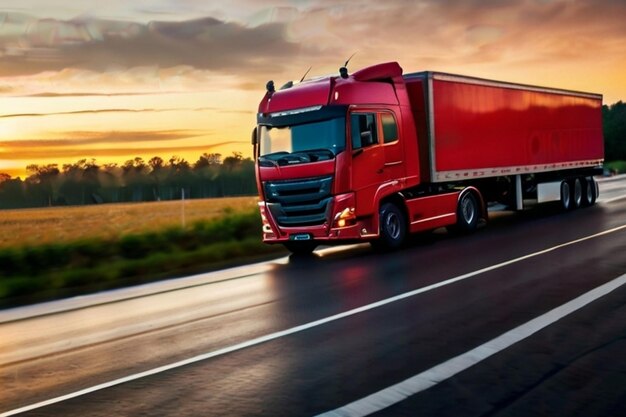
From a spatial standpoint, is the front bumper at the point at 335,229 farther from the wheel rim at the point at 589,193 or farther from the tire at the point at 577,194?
the wheel rim at the point at 589,193

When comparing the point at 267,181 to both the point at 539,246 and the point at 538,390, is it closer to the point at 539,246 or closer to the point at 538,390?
the point at 539,246

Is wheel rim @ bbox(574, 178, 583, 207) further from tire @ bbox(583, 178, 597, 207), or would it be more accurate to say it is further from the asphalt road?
the asphalt road

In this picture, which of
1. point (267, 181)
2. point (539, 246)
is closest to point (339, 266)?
point (267, 181)

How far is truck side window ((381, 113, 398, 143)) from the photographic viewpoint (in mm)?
17000

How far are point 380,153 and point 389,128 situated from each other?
71 cm

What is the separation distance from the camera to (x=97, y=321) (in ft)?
33.3

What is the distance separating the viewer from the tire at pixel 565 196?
85.0ft

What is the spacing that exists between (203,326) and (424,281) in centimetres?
396

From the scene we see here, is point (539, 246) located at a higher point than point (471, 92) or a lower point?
lower

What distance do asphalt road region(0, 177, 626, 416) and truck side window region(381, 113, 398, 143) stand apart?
3.78 m

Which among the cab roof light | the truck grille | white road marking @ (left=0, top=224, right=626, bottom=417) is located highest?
the cab roof light

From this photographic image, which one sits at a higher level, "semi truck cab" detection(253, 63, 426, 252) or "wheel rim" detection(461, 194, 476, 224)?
"semi truck cab" detection(253, 63, 426, 252)

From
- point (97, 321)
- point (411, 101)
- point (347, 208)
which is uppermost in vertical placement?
point (411, 101)

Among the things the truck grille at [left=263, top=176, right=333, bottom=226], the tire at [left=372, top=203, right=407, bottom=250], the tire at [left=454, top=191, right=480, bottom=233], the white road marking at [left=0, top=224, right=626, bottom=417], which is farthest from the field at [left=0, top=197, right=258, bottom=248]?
the white road marking at [left=0, top=224, right=626, bottom=417]
